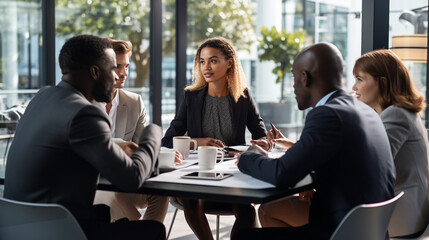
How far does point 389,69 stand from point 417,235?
2.59ft

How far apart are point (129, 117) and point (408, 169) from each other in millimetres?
1683

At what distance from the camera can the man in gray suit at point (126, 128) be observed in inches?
119

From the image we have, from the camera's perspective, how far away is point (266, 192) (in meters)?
1.85

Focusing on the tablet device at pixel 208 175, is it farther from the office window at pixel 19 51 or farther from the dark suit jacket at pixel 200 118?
the office window at pixel 19 51

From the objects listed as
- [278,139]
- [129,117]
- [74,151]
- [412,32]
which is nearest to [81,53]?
[74,151]

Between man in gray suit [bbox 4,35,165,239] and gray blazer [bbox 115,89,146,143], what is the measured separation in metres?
1.26

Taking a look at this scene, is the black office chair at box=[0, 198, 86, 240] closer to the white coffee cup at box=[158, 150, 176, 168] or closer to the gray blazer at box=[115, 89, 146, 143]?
the white coffee cup at box=[158, 150, 176, 168]

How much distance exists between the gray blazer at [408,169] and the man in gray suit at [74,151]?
115cm

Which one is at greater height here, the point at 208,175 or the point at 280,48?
the point at 280,48

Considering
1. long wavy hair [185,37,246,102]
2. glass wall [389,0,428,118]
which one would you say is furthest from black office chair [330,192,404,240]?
glass wall [389,0,428,118]

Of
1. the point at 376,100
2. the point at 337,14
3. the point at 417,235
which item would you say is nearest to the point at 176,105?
the point at 337,14

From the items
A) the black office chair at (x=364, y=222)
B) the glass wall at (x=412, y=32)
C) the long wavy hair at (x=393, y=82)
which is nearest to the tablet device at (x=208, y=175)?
the black office chair at (x=364, y=222)

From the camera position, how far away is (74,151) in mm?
1784

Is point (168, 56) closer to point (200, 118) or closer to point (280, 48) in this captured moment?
point (280, 48)
